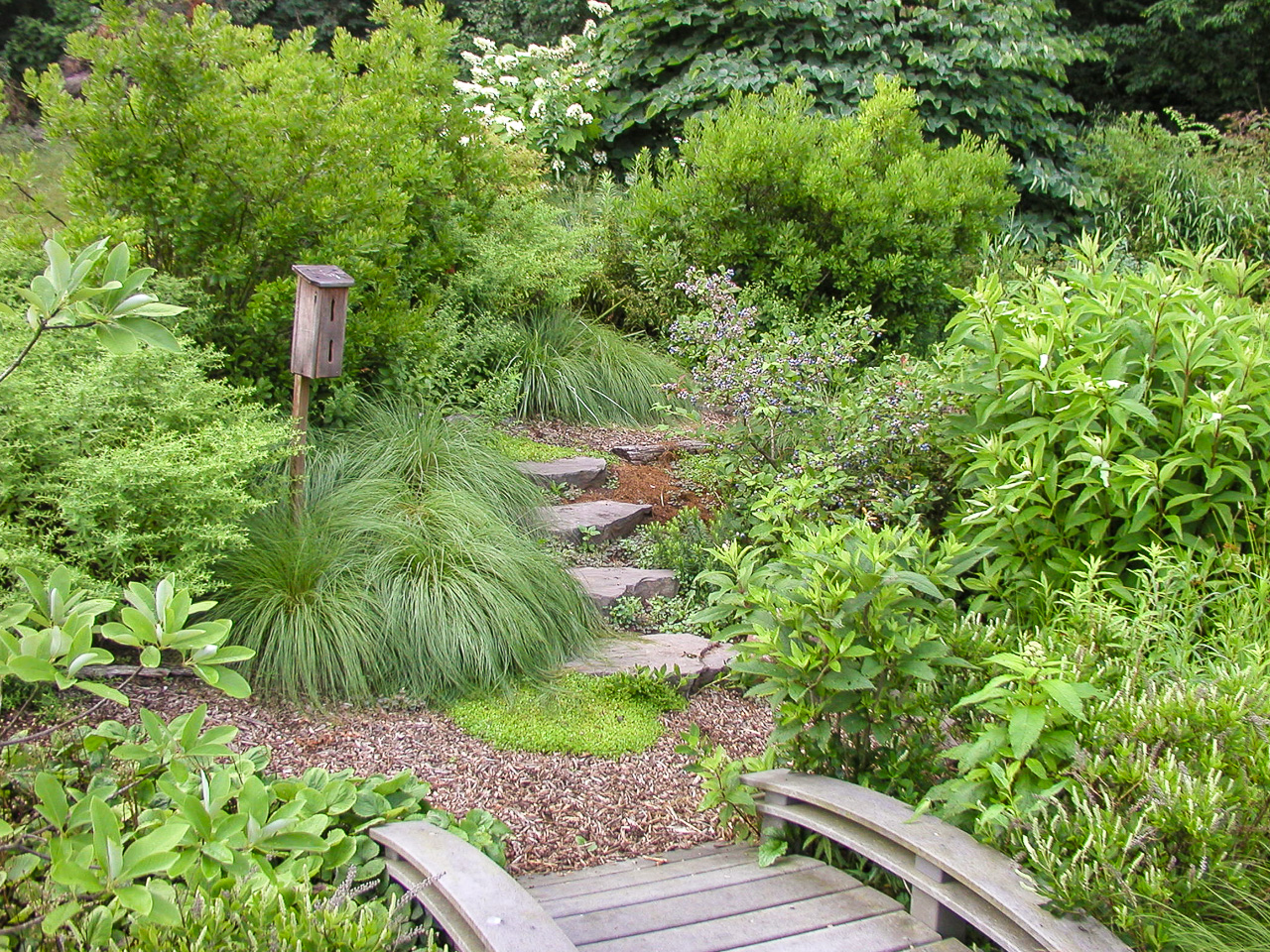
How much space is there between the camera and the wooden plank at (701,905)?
8.65ft

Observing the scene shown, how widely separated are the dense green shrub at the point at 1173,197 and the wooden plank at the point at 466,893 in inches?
397

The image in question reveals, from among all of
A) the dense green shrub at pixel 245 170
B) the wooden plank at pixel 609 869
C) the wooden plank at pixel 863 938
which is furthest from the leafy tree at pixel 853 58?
the wooden plank at pixel 863 938

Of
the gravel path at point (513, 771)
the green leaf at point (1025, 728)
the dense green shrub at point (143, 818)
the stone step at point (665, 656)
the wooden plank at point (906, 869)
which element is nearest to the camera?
the dense green shrub at point (143, 818)

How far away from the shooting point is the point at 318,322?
4328mm

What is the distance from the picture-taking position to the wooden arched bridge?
2.26 metres

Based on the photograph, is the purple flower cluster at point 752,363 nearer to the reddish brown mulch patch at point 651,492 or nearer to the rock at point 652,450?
the reddish brown mulch patch at point 651,492

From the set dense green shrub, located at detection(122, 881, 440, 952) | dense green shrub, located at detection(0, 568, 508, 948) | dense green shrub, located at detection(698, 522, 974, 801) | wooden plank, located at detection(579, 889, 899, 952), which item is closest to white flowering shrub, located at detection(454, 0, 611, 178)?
dense green shrub, located at detection(698, 522, 974, 801)

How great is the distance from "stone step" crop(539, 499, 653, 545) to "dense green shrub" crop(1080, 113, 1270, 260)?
7.25 metres

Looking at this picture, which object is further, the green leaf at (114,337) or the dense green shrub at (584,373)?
the dense green shrub at (584,373)

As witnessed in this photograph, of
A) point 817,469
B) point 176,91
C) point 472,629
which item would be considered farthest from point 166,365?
point 817,469

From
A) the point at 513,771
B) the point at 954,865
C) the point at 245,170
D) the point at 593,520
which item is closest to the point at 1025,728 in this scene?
the point at 954,865

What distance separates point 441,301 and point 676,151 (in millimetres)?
4744

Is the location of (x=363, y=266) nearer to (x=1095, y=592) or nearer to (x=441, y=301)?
(x=441, y=301)

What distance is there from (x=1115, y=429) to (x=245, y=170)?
13.3 ft
